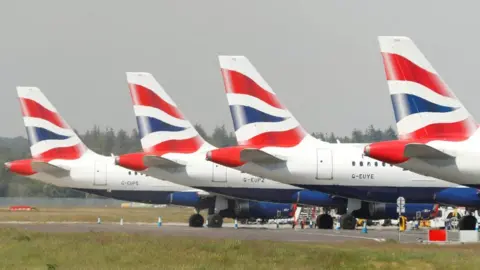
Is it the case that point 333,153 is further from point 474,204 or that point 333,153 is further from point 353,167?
point 474,204

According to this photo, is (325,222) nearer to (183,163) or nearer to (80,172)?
(183,163)

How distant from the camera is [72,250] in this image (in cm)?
4347

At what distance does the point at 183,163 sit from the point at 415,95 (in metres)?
27.1

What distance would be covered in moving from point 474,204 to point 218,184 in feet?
62.9

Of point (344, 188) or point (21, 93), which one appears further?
point (21, 93)

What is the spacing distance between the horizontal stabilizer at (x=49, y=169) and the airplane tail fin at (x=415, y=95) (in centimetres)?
3911

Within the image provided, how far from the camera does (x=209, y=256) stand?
40.8 m

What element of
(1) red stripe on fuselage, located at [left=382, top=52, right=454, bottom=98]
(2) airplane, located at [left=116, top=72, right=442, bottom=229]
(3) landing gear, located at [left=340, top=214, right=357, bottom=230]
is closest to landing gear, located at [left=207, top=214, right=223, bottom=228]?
(2) airplane, located at [left=116, top=72, right=442, bottom=229]

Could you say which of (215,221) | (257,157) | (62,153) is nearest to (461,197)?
(257,157)

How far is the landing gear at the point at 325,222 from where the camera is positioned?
3005 inches

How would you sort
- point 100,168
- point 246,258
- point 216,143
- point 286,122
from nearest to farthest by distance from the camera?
1. point 246,258
2. point 286,122
3. point 100,168
4. point 216,143

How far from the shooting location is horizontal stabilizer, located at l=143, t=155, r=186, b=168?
74688mm

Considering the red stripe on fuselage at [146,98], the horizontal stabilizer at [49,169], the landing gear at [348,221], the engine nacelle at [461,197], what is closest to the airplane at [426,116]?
the engine nacelle at [461,197]

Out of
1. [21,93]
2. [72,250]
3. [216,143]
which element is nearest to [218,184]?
[21,93]
